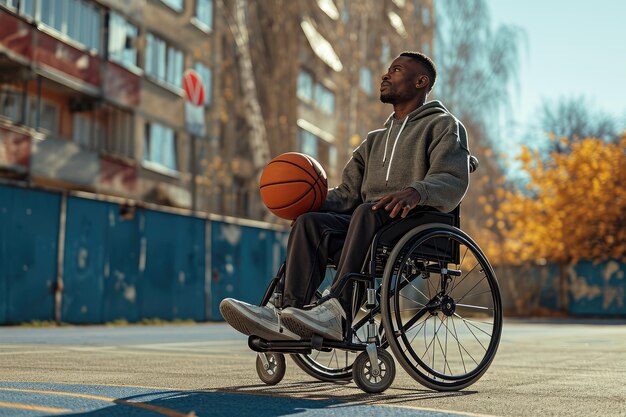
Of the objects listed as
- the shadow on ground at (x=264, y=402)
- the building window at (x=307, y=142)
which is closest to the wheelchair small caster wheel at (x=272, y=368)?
the shadow on ground at (x=264, y=402)

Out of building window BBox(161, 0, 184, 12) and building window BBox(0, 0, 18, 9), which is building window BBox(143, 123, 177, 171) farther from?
building window BBox(0, 0, 18, 9)

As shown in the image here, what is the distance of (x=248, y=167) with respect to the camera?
3803cm

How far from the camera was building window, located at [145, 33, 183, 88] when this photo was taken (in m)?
30.1

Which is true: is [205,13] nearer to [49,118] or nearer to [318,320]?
[49,118]

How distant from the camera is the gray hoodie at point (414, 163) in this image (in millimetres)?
5355

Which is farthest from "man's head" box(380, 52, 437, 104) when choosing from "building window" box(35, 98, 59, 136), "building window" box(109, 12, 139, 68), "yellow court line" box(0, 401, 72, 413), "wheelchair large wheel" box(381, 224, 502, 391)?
"building window" box(109, 12, 139, 68)

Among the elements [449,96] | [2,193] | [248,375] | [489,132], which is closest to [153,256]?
[2,193]

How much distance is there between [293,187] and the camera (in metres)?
5.61

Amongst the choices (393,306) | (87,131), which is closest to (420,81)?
(393,306)

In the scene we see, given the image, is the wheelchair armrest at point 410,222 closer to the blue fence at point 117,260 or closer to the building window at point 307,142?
the blue fence at point 117,260

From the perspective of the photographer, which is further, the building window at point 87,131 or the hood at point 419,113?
the building window at point 87,131

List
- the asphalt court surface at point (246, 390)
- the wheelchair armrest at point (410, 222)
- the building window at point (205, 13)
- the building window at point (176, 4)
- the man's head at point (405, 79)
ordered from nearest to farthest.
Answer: the asphalt court surface at point (246, 390) → the wheelchair armrest at point (410, 222) → the man's head at point (405, 79) → the building window at point (176, 4) → the building window at point (205, 13)

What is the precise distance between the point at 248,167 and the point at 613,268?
14.7m

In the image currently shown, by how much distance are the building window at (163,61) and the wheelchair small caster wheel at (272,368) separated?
82.3 feet
